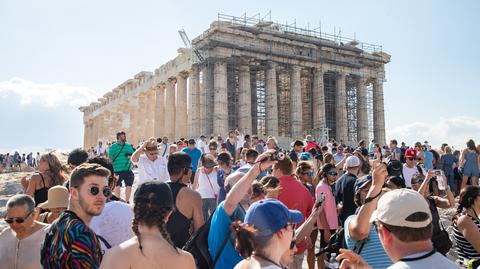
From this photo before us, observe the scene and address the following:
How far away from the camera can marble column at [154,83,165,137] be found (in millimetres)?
39781

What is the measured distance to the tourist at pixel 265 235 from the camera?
2.72 m

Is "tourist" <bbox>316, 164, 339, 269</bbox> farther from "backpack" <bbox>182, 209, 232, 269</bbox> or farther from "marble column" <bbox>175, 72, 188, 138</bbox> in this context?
"marble column" <bbox>175, 72, 188, 138</bbox>

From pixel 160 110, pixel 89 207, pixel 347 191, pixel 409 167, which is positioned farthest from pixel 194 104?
pixel 89 207

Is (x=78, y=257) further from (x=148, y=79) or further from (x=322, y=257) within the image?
(x=148, y=79)

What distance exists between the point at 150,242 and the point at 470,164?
464 inches

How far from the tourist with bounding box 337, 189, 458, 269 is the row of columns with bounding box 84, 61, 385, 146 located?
28690 millimetres

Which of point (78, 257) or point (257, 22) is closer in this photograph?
point (78, 257)

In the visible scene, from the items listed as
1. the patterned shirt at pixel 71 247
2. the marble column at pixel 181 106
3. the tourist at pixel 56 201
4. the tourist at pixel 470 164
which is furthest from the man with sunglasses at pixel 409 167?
the marble column at pixel 181 106

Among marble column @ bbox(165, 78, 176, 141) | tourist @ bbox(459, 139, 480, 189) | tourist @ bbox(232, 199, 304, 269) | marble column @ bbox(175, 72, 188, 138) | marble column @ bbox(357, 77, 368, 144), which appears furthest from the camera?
marble column @ bbox(357, 77, 368, 144)

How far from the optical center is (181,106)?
36.2m

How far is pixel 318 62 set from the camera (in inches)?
1462

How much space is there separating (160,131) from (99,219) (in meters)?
36.3

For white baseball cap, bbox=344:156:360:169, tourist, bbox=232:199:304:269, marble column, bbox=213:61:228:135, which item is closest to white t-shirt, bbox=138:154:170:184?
white baseball cap, bbox=344:156:360:169

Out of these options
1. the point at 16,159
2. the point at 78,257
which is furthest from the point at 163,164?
the point at 16,159
